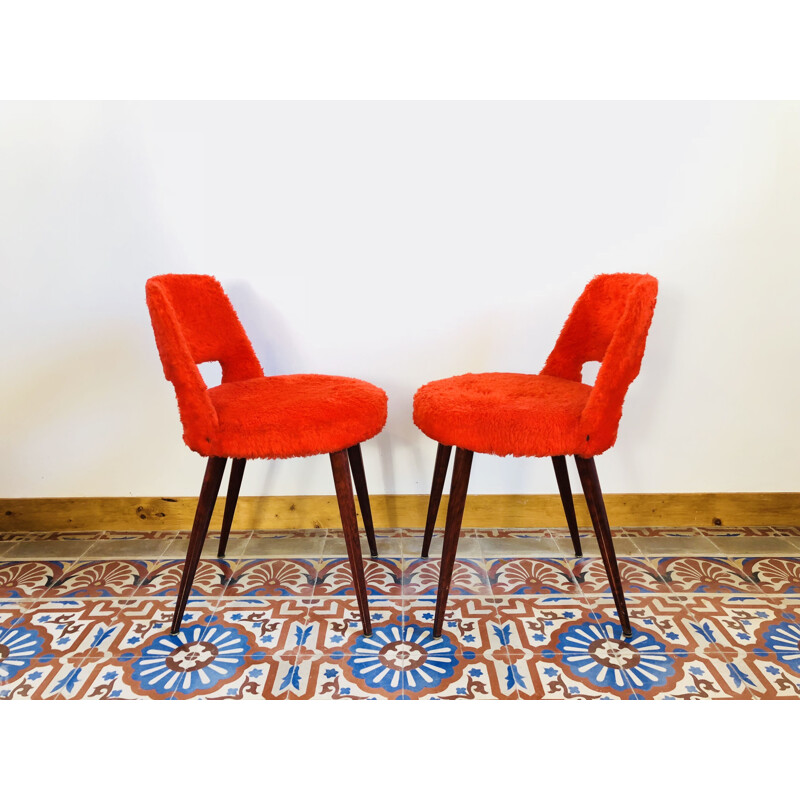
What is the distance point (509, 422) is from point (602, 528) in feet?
1.22

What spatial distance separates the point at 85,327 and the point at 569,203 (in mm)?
1576

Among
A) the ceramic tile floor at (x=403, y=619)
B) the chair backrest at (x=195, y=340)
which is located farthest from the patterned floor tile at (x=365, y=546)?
the chair backrest at (x=195, y=340)

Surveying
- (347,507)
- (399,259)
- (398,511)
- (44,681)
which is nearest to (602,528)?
(347,507)

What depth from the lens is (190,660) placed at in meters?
1.38

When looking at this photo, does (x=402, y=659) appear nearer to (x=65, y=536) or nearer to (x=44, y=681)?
(x=44, y=681)

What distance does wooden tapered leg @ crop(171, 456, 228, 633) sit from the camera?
142cm

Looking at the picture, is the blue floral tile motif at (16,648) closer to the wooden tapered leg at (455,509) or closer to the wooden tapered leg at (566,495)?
the wooden tapered leg at (455,509)

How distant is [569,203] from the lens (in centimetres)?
180

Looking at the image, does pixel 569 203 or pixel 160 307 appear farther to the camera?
pixel 569 203

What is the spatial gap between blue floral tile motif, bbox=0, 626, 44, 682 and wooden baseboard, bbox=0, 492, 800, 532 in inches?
21.6

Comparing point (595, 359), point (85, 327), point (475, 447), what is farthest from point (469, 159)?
point (85, 327)

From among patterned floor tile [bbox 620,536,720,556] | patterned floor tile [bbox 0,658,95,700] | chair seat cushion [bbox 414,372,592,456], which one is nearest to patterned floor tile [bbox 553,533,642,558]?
patterned floor tile [bbox 620,536,720,556]

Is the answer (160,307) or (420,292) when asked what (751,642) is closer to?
(420,292)

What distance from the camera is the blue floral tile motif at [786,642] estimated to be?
53.5 inches
